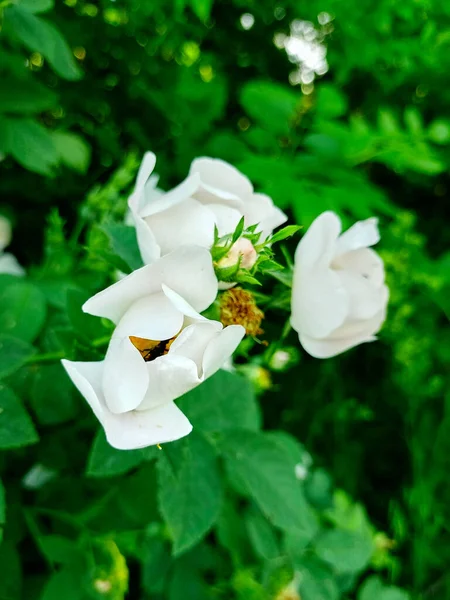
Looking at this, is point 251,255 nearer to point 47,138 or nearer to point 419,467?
point 47,138

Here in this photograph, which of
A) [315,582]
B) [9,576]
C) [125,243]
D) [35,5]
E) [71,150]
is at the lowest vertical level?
[315,582]

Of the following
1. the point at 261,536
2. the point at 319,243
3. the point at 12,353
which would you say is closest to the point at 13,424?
the point at 12,353

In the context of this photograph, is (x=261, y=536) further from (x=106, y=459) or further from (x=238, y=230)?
(x=238, y=230)

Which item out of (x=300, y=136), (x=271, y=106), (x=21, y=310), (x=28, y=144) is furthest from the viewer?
(x=300, y=136)

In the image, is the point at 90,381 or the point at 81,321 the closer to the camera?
the point at 90,381

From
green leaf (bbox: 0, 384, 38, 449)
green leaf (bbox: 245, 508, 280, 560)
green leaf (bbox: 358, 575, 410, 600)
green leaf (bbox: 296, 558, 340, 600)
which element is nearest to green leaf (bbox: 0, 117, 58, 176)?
green leaf (bbox: 0, 384, 38, 449)

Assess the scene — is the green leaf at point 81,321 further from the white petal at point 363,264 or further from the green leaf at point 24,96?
the green leaf at point 24,96

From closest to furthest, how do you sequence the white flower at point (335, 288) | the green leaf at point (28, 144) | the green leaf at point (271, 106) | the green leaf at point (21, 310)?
the white flower at point (335, 288) → the green leaf at point (21, 310) → the green leaf at point (28, 144) → the green leaf at point (271, 106)

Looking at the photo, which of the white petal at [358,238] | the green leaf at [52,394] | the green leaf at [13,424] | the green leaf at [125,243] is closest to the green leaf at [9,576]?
the green leaf at [52,394]
